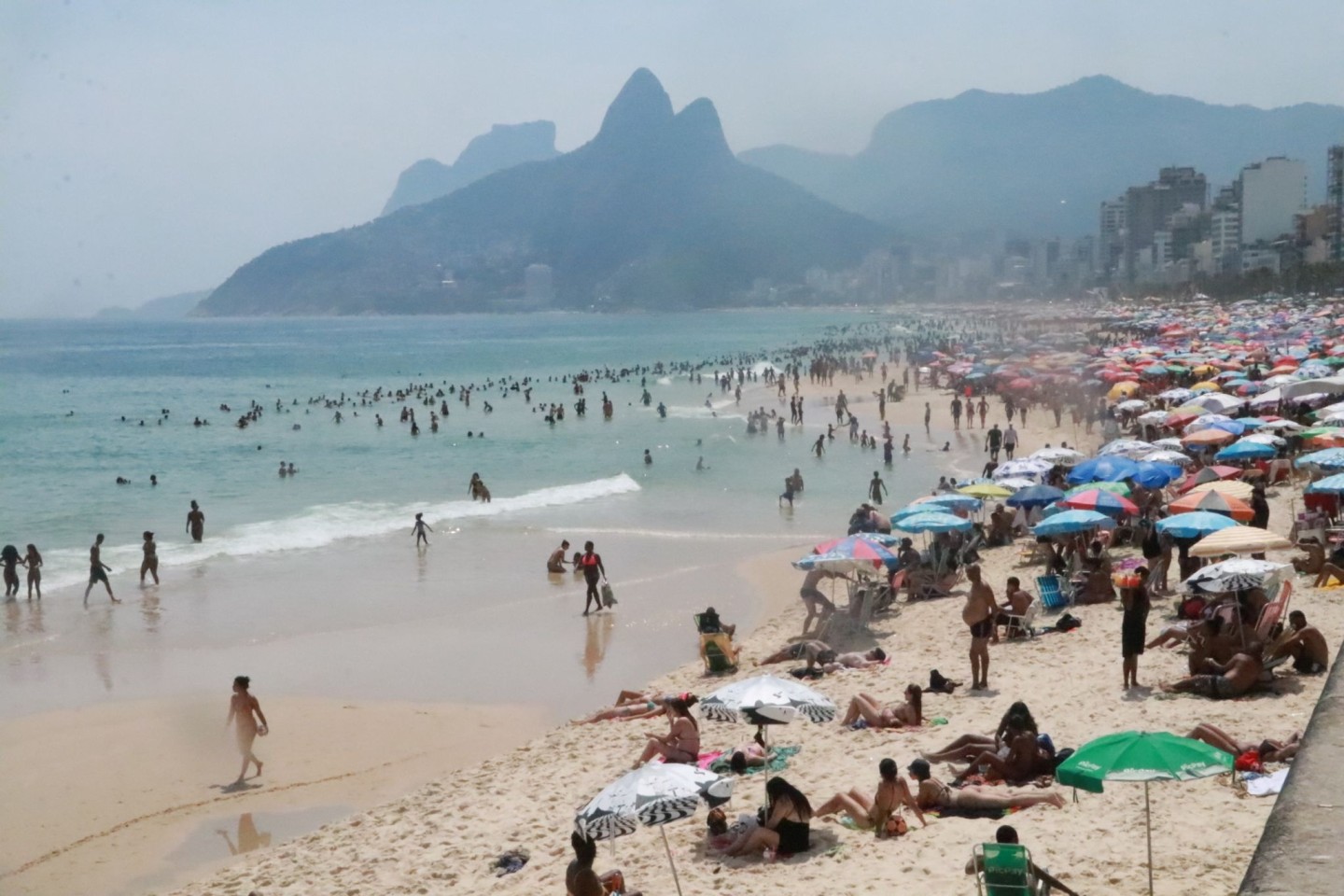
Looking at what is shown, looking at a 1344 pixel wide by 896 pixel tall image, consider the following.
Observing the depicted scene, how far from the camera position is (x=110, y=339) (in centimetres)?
17388

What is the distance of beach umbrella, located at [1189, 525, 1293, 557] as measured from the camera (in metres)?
10.6

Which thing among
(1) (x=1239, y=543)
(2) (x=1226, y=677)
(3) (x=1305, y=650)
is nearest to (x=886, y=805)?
(2) (x=1226, y=677)

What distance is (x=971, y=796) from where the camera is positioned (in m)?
7.31

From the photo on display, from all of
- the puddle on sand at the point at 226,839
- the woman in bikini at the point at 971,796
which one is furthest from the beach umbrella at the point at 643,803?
the puddle on sand at the point at 226,839

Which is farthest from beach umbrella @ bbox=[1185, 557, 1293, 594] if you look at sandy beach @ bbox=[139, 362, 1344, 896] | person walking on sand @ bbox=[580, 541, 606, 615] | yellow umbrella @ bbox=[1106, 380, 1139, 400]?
yellow umbrella @ bbox=[1106, 380, 1139, 400]

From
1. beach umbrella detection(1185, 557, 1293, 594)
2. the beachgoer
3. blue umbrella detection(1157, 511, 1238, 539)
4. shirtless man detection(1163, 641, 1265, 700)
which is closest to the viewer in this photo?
shirtless man detection(1163, 641, 1265, 700)

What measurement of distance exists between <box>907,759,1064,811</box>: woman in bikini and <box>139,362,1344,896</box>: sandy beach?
125mm

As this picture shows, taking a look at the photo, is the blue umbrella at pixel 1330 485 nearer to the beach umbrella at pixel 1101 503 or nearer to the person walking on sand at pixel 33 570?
the beach umbrella at pixel 1101 503

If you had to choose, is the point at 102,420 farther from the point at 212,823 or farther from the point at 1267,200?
the point at 1267,200

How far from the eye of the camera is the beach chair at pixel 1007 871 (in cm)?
557

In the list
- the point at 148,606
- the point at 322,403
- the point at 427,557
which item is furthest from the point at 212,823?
the point at 322,403

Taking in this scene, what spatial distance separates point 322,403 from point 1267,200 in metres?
156

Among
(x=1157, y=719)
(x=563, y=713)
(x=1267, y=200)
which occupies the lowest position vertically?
(x=563, y=713)

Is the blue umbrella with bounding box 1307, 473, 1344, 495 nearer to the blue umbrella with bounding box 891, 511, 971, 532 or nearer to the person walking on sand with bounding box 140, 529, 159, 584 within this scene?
the blue umbrella with bounding box 891, 511, 971, 532
